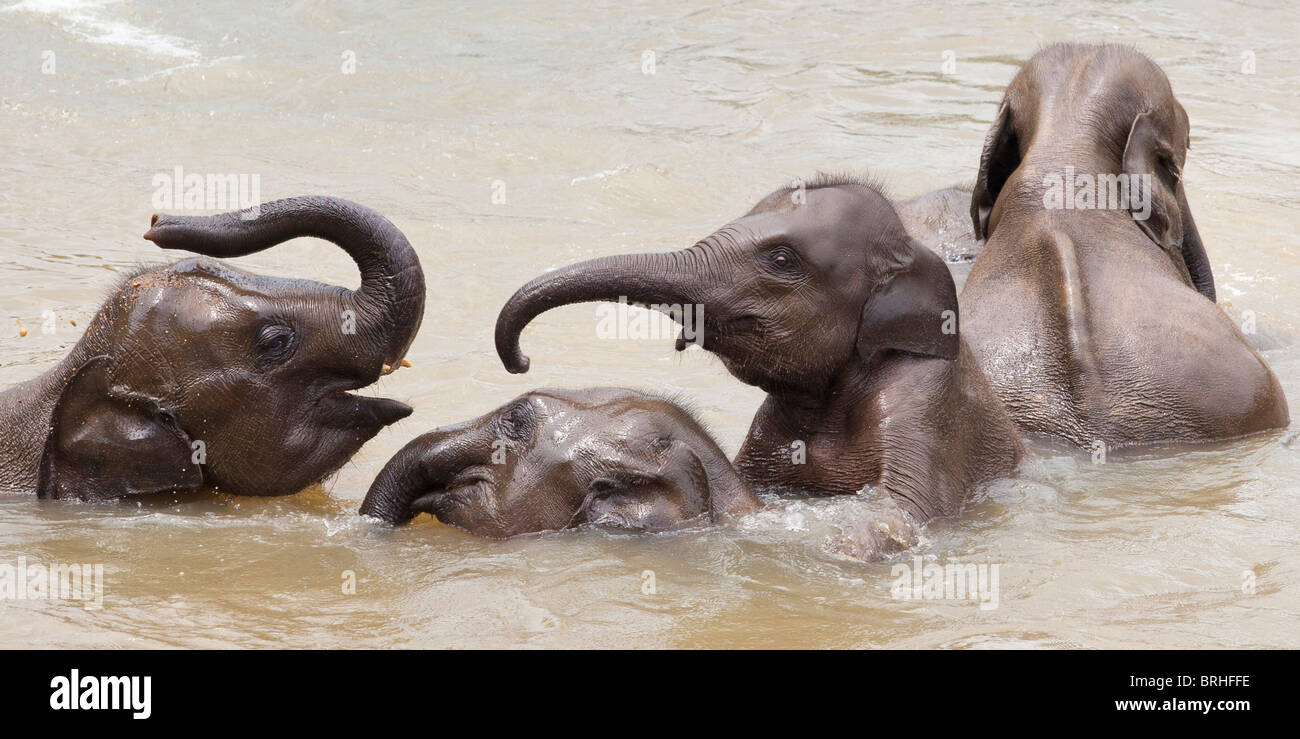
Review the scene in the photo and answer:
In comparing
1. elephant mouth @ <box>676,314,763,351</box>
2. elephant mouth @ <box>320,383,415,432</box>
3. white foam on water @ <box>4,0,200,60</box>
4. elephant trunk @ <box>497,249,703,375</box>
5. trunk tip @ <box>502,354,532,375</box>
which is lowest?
elephant mouth @ <box>320,383,415,432</box>

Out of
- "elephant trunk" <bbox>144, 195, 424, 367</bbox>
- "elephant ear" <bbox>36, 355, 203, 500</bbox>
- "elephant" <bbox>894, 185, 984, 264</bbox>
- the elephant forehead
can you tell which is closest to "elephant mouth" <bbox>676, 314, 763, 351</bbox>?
"elephant trunk" <bbox>144, 195, 424, 367</bbox>

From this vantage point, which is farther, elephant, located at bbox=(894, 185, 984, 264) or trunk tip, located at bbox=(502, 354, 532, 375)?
elephant, located at bbox=(894, 185, 984, 264)

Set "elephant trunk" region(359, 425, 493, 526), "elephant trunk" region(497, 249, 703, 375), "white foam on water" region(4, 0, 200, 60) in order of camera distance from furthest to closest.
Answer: "white foam on water" region(4, 0, 200, 60) → "elephant trunk" region(359, 425, 493, 526) → "elephant trunk" region(497, 249, 703, 375)

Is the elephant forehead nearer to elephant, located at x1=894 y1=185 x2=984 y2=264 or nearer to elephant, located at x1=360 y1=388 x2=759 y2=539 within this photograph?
elephant, located at x1=360 y1=388 x2=759 y2=539

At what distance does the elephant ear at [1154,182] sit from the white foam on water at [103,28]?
12636mm

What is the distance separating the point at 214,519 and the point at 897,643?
110 inches

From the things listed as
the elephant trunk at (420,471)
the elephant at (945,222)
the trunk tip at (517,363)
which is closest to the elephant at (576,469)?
the elephant trunk at (420,471)

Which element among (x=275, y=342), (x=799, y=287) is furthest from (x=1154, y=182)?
(x=275, y=342)

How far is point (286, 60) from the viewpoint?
18969 millimetres

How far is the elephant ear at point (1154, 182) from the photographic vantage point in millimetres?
8414

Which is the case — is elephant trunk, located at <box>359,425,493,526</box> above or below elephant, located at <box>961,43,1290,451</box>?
below

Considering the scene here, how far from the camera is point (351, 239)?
6859 millimetres

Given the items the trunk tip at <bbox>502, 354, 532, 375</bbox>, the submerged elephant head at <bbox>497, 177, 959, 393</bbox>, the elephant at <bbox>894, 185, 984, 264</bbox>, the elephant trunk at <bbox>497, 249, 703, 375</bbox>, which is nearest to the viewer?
the elephant trunk at <bbox>497, 249, 703, 375</bbox>

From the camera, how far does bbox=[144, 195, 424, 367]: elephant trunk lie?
6.83m
